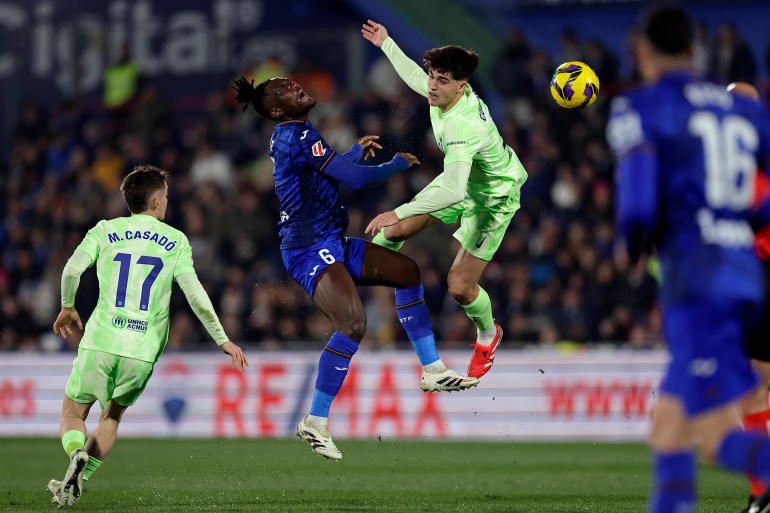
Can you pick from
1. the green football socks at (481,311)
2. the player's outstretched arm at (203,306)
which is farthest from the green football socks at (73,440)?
the green football socks at (481,311)

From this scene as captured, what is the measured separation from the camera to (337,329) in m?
8.98

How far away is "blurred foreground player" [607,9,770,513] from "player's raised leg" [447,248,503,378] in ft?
14.9

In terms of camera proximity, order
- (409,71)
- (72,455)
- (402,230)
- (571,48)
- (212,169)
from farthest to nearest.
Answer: (212,169), (571,48), (402,230), (409,71), (72,455)

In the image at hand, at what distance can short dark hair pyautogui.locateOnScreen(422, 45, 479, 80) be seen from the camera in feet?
29.7

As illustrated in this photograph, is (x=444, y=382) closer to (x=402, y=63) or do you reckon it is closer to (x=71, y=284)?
(x=402, y=63)

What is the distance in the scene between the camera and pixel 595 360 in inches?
603

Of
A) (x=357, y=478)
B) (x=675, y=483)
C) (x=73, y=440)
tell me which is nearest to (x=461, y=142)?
(x=73, y=440)

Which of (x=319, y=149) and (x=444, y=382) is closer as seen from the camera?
(x=319, y=149)

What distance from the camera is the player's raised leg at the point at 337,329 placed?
888 cm

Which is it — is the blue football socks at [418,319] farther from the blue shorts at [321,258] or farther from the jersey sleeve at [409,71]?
the jersey sleeve at [409,71]

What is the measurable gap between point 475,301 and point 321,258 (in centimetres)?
143

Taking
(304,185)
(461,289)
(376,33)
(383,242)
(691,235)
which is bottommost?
(461,289)

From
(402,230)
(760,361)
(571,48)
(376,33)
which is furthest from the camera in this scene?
(571,48)

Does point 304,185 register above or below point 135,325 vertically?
above
